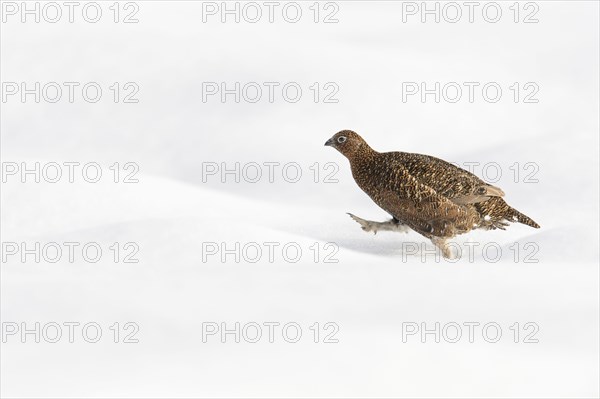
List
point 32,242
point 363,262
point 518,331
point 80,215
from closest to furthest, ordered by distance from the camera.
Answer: point 518,331 → point 363,262 → point 32,242 → point 80,215

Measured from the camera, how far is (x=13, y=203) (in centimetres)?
1138

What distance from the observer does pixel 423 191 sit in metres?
9.82

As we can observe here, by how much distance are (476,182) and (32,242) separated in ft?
13.7

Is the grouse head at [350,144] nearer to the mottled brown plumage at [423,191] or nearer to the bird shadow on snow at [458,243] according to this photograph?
the mottled brown plumage at [423,191]

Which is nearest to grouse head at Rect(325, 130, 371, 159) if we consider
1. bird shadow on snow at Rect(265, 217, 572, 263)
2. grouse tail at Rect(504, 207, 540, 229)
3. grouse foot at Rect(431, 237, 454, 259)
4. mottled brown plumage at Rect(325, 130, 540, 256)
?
mottled brown plumage at Rect(325, 130, 540, 256)

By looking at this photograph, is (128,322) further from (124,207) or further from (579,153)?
(579,153)

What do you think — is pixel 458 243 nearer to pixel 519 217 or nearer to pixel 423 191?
pixel 519 217

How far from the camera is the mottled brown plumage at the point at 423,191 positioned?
9.83 metres

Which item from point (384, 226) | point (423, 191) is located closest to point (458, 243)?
point (384, 226)

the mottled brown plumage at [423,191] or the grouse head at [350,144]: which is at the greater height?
the grouse head at [350,144]

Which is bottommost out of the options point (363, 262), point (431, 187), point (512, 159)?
point (363, 262)

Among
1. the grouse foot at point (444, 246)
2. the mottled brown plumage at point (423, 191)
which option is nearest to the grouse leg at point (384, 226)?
the mottled brown plumage at point (423, 191)

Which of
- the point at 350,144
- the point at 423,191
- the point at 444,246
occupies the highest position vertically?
the point at 350,144

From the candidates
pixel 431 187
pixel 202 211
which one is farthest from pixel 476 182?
pixel 202 211
